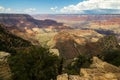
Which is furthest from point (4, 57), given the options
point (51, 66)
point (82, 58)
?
point (82, 58)

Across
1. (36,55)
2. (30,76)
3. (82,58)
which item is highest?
(36,55)

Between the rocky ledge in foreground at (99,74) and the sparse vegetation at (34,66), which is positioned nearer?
the rocky ledge in foreground at (99,74)

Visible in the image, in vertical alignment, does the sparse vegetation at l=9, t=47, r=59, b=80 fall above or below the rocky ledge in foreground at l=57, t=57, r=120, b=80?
below

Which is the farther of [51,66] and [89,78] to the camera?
[51,66]

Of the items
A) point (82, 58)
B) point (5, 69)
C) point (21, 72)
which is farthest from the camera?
point (82, 58)

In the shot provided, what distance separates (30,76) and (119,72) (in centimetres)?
1977

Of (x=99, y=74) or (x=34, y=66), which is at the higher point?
(x=99, y=74)

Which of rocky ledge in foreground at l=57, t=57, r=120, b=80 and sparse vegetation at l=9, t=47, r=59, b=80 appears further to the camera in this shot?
sparse vegetation at l=9, t=47, r=59, b=80

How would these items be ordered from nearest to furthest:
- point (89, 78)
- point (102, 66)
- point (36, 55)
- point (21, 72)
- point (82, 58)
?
1. point (89, 78)
2. point (102, 66)
3. point (21, 72)
4. point (36, 55)
5. point (82, 58)

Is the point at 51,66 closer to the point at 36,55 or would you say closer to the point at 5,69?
the point at 36,55

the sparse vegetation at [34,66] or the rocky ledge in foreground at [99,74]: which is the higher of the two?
the rocky ledge in foreground at [99,74]

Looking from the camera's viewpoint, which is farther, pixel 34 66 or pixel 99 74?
pixel 34 66

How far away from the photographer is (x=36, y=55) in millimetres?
47000

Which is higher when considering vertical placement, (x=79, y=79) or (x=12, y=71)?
(x=79, y=79)
